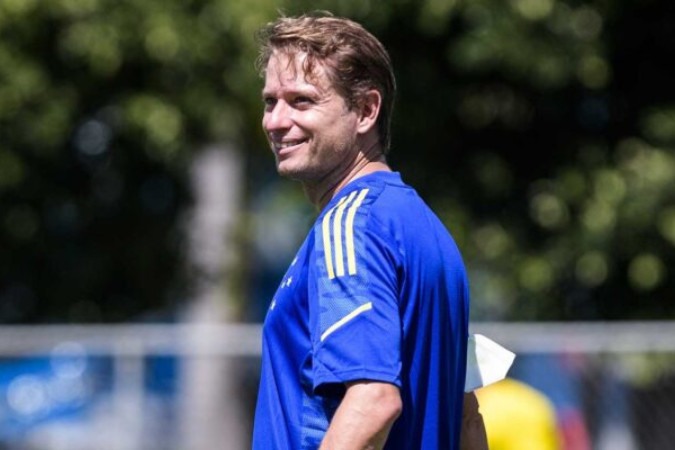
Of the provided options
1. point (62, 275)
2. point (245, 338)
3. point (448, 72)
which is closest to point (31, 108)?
point (62, 275)

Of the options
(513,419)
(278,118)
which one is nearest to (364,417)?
(278,118)

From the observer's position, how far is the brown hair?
10.8 ft

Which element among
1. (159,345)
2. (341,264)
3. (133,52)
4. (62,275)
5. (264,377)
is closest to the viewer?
(341,264)

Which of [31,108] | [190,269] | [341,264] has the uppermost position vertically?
[341,264]

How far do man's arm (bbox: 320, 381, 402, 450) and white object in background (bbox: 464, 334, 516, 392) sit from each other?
0.50 m

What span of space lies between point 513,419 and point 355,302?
13.8ft

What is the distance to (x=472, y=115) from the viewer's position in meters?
9.88

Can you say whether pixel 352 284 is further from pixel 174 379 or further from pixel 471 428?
pixel 174 379

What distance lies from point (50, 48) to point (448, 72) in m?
2.67

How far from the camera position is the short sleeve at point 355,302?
3000mm

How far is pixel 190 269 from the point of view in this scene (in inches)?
435

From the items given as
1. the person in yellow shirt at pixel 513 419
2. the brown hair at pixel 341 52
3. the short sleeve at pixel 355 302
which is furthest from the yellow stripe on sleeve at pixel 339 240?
the person in yellow shirt at pixel 513 419

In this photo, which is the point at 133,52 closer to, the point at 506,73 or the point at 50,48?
the point at 50,48

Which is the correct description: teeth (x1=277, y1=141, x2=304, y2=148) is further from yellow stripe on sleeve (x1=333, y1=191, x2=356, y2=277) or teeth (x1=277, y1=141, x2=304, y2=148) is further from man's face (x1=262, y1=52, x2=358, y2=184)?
yellow stripe on sleeve (x1=333, y1=191, x2=356, y2=277)
